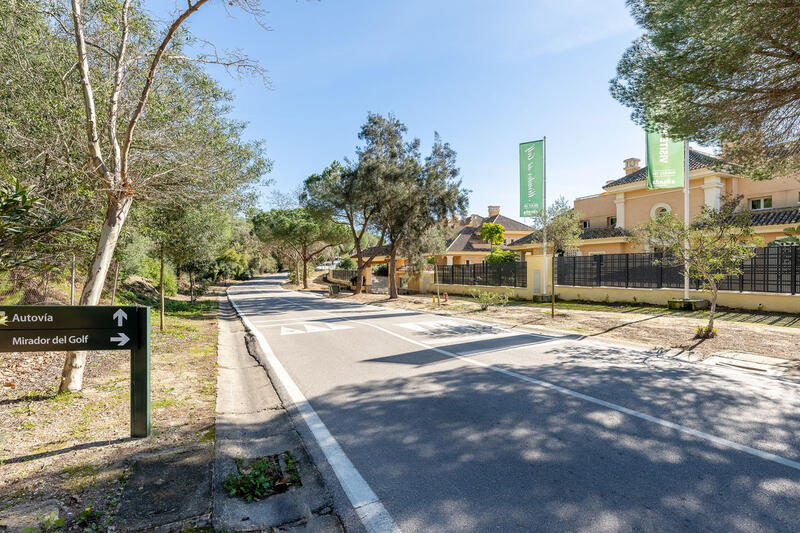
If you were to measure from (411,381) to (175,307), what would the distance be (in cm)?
1725

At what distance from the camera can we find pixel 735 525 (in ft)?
8.76

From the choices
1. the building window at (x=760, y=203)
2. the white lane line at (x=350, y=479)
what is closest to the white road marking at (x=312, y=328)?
the white lane line at (x=350, y=479)

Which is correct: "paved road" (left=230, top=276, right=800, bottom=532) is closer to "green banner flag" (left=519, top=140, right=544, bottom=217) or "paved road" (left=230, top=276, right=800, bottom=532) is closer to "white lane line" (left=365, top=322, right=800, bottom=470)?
"white lane line" (left=365, top=322, right=800, bottom=470)

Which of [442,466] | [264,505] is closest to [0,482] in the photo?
[264,505]

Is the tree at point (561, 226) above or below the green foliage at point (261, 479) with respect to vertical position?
above

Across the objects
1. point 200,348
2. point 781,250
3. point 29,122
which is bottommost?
point 200,348

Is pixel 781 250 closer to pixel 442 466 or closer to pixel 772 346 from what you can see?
pixel 772 346

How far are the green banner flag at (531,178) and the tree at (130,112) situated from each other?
45.5ft

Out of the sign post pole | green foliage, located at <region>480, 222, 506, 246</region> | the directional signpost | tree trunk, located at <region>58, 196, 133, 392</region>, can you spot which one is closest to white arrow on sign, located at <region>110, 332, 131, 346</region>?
the directional signpost

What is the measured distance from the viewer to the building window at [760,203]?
2219cm

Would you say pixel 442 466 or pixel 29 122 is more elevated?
pixel 29 122

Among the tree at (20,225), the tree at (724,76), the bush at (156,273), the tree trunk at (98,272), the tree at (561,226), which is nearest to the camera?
the tree at (20,225)

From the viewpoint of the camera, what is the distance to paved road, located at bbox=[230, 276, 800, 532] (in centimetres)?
286

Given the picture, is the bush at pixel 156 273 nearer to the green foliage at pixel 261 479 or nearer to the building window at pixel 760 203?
the green foliage at pixel 261 479
